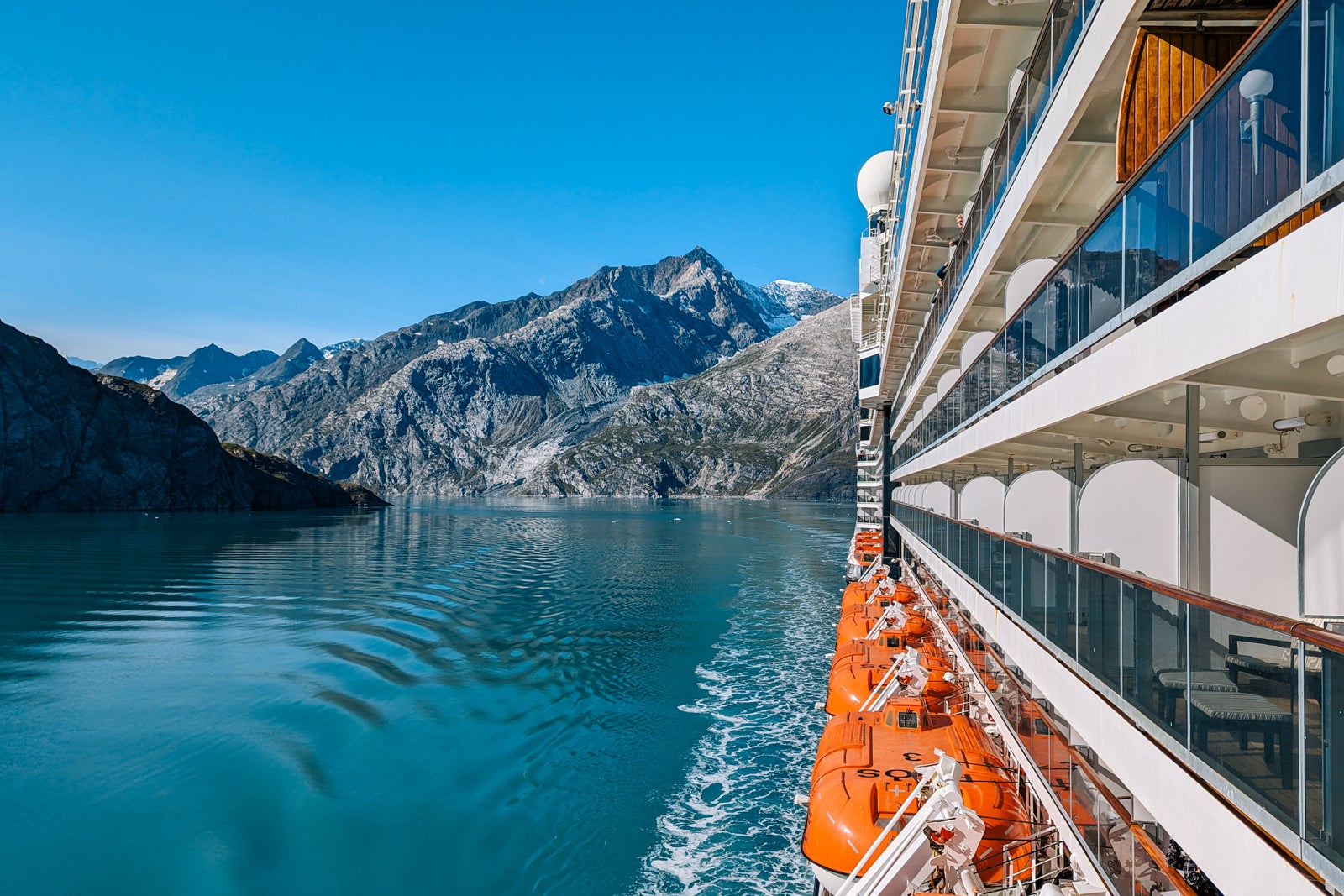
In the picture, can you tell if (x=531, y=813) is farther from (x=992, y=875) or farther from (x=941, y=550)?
(x=941, y=550)

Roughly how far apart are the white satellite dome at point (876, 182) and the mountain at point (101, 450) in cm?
12079

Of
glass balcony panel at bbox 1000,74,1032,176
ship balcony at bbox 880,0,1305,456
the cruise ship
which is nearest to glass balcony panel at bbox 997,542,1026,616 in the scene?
the cruise ship

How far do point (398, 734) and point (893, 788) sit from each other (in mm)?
13851

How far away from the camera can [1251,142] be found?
4195 mm

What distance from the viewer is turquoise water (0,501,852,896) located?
14.5 m

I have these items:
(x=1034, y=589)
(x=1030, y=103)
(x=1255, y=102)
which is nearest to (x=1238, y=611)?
(x=1255, y=102)

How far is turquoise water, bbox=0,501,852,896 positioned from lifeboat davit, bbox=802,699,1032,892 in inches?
99.7

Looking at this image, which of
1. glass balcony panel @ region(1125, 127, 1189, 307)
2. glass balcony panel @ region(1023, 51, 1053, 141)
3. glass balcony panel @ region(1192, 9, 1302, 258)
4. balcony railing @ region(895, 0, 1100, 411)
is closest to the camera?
glass balcony panel @ region(1192, 9, 1302, 258)

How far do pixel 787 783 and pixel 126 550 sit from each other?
61481 mm

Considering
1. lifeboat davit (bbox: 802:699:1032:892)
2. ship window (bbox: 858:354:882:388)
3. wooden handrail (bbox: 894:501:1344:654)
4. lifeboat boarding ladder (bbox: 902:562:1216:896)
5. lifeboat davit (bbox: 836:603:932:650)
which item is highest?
ship window (bbox: 858:354:882:388)

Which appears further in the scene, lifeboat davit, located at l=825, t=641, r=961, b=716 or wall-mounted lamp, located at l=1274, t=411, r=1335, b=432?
lifeboat davit, located at l=825, t=641, r=961, b=716

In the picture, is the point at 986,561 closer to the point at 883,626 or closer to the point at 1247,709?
the point at 1247,709

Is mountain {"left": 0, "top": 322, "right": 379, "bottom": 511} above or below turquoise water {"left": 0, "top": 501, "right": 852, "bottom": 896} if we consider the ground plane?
above

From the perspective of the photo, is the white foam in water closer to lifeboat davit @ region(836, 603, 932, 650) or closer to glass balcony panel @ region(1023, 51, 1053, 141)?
lifeboat davit @ region(836, 603, 932, 650)
